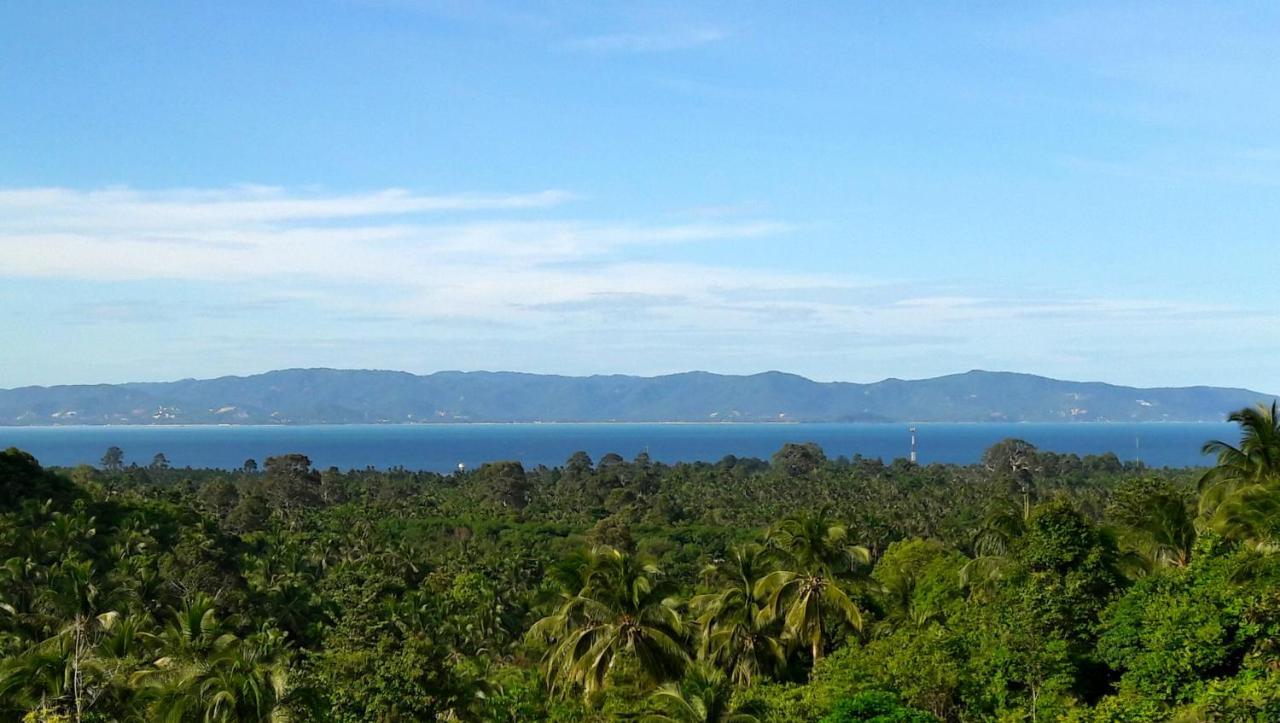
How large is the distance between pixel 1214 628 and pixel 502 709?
20290 mm

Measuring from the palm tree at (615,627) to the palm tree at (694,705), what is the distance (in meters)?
3.81

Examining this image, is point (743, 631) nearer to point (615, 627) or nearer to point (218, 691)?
point (615, 627)

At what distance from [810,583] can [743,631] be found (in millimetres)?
3042

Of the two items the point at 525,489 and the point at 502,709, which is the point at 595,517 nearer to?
the point at 525,489

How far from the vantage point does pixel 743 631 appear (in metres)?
39.9

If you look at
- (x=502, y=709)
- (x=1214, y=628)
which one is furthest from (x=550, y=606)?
(x=1214, y=628)

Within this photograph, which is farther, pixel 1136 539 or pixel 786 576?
pixel 1136 539

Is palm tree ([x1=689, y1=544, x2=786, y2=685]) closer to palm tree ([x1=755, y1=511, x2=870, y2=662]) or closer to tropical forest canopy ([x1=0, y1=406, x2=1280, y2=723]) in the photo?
tropical forest canopy ([x1=0, y1=406, x2=1280, y2=723])

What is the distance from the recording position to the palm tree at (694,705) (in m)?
28.6

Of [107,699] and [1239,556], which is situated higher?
[1239,556]

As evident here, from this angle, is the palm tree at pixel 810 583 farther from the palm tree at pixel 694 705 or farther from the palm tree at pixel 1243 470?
the palm tree at pixel 1243 470

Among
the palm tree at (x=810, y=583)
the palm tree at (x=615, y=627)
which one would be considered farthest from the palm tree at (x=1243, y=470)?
the palm tree at (x=615, y=627)

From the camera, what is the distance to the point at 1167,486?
5328 centimetres

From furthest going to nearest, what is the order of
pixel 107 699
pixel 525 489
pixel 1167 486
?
pixel 525 489 < pixel 1167 486 < pixel 107 699
